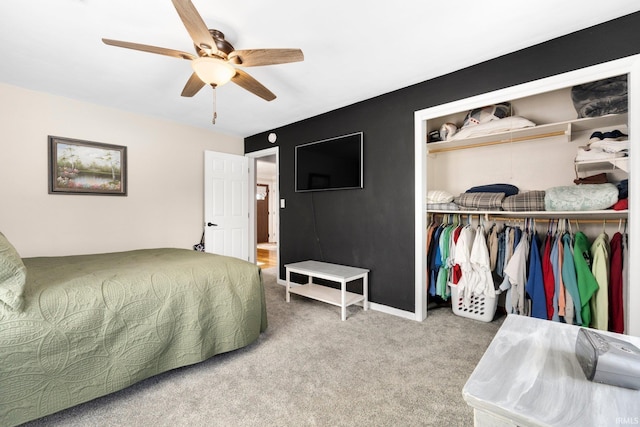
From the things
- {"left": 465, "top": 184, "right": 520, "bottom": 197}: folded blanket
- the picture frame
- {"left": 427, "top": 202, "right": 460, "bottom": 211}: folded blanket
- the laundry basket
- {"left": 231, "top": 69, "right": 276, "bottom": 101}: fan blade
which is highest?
{"left": 231, "top": 69, "right": 276, "bottom": 101}: fan blade

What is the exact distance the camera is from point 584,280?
2162mm

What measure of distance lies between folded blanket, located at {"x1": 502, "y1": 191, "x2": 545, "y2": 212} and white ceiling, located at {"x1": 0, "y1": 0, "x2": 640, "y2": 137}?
1.19 metres

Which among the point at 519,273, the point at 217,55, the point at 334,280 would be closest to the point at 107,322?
the point at 217,55

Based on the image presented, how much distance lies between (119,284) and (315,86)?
235 cm

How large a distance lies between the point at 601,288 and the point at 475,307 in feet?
3.18

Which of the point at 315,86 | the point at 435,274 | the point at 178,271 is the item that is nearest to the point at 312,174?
the point at 315,86

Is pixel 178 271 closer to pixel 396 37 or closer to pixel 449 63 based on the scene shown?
pixel 396 37

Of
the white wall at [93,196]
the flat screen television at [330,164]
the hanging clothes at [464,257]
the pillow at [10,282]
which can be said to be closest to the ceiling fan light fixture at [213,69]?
the pillow at [10,282]

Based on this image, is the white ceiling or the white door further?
the white door

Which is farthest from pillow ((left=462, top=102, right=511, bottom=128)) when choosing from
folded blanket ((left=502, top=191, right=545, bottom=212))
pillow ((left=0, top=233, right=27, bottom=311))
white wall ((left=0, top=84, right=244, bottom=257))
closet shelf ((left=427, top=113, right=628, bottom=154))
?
pillow ((left=0, top=233, right=27, bottom=311))

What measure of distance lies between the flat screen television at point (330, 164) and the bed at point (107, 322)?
1621 mm

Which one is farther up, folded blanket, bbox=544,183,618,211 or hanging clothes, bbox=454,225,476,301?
folded blanket, bbox=544,183,618,211

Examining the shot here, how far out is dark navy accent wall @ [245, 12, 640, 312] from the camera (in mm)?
2016

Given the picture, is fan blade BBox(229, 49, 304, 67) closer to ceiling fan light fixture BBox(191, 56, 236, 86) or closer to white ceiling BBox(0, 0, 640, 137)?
ceiling fan light fixture BBox(191, 56, 236, 86)
